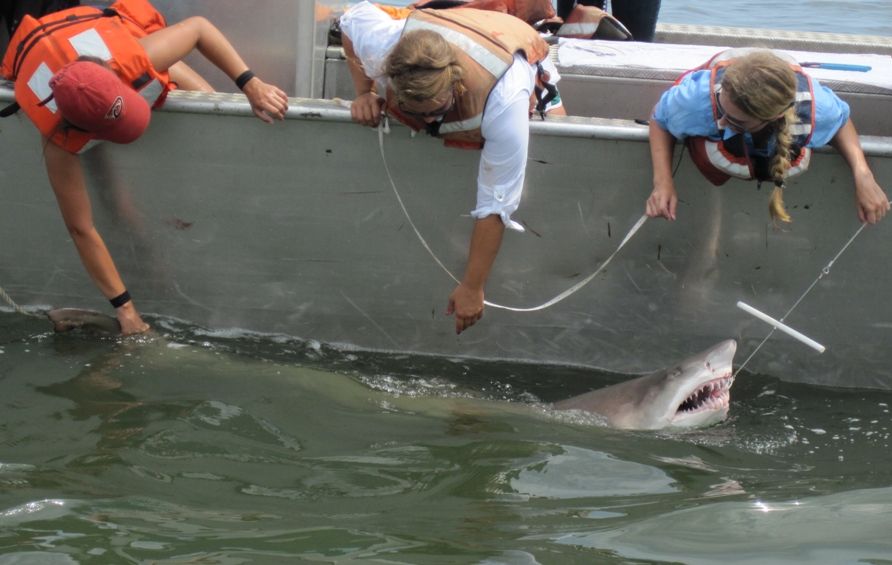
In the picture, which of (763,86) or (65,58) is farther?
(65,58)

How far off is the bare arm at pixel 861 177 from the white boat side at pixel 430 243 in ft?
0.28

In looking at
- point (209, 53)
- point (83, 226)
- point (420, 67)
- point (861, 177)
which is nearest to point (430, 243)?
point (420, 67)

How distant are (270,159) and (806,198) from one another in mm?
2191

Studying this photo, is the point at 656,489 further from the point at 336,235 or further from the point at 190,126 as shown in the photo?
the point at 190,126

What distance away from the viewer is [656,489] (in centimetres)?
379

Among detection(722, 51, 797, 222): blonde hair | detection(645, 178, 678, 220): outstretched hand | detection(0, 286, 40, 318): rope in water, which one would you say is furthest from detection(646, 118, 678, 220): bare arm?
detection(0, 286, 40, 318): rope in water

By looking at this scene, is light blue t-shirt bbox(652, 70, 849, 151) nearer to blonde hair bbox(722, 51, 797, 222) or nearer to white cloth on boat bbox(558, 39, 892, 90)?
blonde hair bbox(722, 51, 797, 222)

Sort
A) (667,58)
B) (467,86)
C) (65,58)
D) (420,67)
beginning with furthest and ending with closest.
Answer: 1. (667,58)
2. (65,58)
3. (467,86)
4. (420,67)

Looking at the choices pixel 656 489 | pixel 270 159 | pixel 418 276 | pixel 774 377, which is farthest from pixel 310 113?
pixel 774 377

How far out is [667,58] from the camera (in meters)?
5.21

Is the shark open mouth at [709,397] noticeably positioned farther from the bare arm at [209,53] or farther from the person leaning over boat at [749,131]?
the bare arm at [209,53]

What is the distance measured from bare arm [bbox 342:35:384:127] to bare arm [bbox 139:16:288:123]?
0.96 feet

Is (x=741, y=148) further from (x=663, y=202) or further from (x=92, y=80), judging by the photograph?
(x=92, y=80)

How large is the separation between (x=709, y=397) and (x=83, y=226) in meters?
2.65
